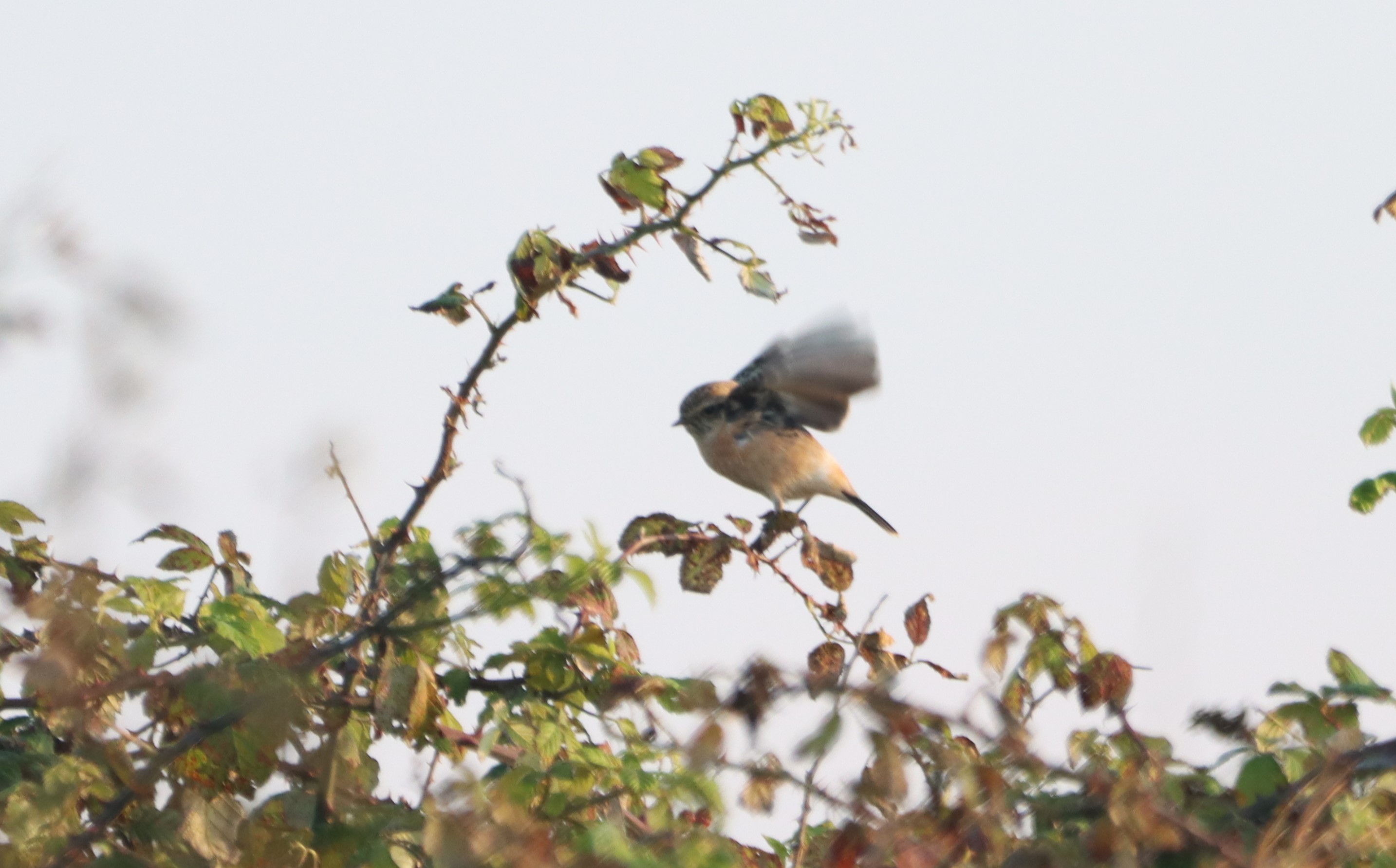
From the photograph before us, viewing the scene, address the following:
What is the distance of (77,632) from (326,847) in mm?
861

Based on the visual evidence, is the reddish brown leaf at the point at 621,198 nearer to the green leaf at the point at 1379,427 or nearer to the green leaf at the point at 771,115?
the green leaf at the point at 771,115

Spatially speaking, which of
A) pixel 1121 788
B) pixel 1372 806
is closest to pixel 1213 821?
pixel 1372 806

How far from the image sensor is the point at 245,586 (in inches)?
147

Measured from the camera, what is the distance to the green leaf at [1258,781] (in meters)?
2.53

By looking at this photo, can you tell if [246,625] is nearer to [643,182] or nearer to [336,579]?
[336,579]

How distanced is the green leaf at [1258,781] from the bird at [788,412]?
144 inches

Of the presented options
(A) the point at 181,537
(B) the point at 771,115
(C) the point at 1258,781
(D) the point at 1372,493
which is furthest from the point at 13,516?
(D) the point at 1372,493

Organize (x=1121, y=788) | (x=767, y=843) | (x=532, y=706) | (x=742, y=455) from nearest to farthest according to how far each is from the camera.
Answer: (x=1121, y=788), (x=532, y=706), (x=767, y=843), (x=742, y=455)

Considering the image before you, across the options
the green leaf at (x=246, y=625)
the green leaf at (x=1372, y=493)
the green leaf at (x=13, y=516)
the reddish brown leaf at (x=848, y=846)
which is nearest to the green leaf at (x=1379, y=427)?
the green leaf at (x=1372, y=493)

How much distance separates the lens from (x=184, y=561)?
147 inches

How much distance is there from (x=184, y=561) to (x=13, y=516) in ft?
1.37

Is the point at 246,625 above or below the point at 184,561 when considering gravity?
below

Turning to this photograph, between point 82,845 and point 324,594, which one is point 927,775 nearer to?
point 82,845

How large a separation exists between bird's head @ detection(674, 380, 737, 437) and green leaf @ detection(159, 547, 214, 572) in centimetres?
418
